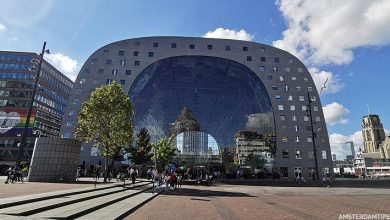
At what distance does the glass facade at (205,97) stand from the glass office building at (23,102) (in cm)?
3050

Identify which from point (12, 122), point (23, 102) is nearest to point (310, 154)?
point (12, 122)

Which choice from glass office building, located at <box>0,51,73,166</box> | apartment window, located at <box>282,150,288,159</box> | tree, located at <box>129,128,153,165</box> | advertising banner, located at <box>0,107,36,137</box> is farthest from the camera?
glass office building, located at <box>0,51,73,166</box>

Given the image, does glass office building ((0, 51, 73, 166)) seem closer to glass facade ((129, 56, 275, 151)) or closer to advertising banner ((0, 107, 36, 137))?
advertising banner ((0, 107, 36, 137))

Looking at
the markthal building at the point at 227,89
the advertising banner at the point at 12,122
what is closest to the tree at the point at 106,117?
the markthal building at the point at 227,89

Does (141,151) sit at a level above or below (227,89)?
below

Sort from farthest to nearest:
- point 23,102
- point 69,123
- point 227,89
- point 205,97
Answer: point 205,97 < point 23,102 < point 227,89 < point 69,123

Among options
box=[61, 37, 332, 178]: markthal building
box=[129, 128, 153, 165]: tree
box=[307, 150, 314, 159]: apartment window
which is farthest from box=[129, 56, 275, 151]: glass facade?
box=[129, 128, 153, 165]: tree

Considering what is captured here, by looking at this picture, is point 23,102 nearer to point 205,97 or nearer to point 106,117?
point 205,97

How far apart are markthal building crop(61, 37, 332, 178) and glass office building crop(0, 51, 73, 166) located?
22.5 m

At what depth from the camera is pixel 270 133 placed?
252 ft

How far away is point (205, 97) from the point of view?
295 ft

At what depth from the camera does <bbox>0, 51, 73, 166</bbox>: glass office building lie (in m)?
80.8

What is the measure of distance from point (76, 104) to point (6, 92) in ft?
115

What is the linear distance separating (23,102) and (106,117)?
70344mm
